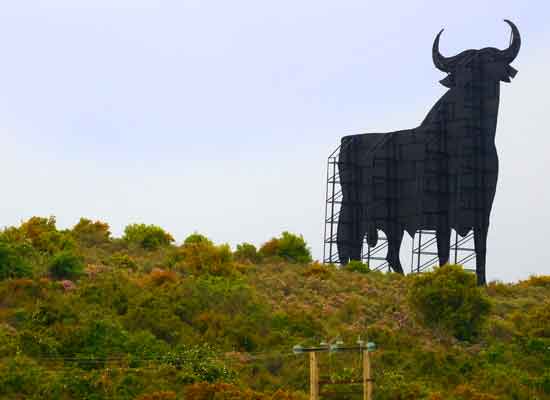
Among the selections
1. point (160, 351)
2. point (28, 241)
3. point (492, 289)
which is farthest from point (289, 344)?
point (492, 289)

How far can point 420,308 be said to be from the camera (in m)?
33.5

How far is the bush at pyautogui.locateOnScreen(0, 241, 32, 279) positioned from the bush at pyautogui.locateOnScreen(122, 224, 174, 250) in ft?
38.6

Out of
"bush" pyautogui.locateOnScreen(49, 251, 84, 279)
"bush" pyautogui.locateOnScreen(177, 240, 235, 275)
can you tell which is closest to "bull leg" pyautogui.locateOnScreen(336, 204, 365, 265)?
"bush" pyautogui.locateOnScreen(177, 240, 235, 275)

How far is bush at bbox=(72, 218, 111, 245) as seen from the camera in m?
44.4

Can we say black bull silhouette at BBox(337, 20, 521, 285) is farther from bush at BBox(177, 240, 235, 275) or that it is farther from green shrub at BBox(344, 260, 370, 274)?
bush at BBox(177, 240, 235, 275)

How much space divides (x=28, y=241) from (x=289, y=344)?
38.6ft

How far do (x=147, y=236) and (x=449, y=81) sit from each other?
1535cm

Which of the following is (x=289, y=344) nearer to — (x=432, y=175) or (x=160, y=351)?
(x=160, y=351)

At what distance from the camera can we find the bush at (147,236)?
148ft

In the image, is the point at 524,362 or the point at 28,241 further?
the point at 28,241

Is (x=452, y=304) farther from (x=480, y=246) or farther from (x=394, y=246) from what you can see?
(x=394, y=246)

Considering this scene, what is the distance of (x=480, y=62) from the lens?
129ft

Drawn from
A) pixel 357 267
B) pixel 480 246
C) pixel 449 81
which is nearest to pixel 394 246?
pixel 357 267

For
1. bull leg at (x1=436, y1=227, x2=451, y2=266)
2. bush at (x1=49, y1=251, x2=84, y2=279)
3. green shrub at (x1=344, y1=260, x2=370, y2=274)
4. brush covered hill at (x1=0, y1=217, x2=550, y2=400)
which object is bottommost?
brush covered hill at (x1=0, y1=217, x2=550, y2=400)
